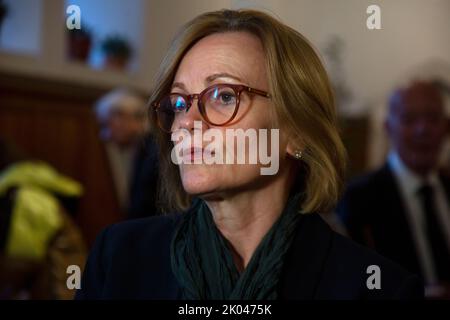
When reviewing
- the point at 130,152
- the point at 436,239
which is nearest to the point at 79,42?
the point at 130,152

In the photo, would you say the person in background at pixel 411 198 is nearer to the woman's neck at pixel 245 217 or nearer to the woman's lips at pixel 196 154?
the woman's neck at pixel 245 217

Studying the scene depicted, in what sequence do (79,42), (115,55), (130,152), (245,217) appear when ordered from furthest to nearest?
(115,55) < (79,42) < (130,152) < (245,217)

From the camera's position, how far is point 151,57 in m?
1.44

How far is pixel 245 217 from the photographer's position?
1101 millimetres

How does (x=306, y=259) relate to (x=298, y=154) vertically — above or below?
below

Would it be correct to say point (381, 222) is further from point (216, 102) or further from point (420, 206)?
point (216, 102)

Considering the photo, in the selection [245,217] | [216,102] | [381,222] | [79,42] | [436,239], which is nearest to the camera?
[216,102]

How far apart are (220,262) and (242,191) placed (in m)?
0.13

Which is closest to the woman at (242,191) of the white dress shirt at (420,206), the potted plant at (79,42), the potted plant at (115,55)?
the white dress shirt at (420,206)

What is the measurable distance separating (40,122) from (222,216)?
303 cm

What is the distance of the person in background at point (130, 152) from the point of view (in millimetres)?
1393

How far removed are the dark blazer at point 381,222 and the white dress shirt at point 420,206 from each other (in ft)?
0.07
